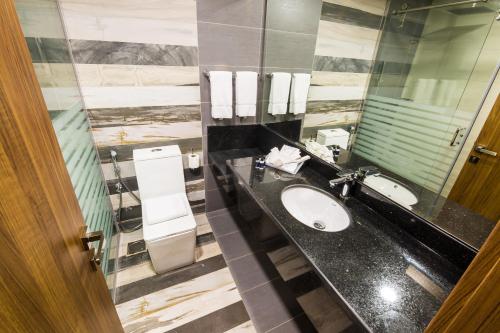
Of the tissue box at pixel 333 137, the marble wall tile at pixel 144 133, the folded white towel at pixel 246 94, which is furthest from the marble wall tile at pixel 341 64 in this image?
the marble wall tile at pixel 144 133

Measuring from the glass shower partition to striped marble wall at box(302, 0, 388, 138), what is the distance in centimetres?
160

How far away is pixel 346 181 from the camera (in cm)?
135

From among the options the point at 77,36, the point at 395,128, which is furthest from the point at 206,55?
the point at 395,128

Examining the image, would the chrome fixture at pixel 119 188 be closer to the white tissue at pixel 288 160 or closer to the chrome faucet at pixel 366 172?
the white tissue at pixel 288 160

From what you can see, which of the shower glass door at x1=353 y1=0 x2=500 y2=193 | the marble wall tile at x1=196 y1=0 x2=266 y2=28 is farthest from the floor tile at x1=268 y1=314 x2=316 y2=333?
the marble wall tile at x1=196 y1=0 x2=266 y2=28

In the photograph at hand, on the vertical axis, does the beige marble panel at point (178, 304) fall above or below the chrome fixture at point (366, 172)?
below

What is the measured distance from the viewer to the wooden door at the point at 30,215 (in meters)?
0.39

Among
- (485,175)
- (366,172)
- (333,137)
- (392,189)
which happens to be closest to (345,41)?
(333,137)

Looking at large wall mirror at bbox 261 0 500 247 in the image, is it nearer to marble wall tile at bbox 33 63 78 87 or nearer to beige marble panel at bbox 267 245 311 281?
beige marble panel at bbox 267 245 311 281

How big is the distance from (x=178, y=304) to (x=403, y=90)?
1.96 m

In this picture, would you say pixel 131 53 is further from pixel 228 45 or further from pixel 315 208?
pixel 315 208

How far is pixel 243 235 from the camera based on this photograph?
2.21 meters

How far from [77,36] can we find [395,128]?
2.05 m

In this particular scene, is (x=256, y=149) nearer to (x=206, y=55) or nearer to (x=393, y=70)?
(x=206, y=55)
